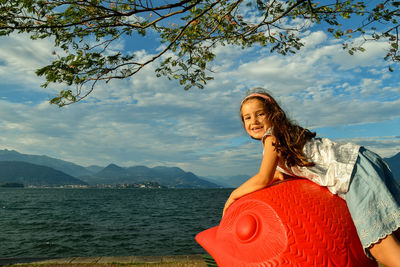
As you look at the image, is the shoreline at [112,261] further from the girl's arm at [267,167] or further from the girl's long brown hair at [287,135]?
the girl's long brown hair at [287,135]

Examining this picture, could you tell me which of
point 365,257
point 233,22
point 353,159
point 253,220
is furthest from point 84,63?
point 365,257

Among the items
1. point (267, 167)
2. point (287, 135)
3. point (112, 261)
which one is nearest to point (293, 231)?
point (267, 167)

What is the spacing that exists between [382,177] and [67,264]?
6.95 m

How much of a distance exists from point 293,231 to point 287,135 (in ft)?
3.26

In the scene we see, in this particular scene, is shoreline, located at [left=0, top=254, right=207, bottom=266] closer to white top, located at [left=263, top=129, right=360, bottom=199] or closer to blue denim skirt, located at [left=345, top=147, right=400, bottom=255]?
white top, located at [left=263, top=129, right=360, bottom=199]

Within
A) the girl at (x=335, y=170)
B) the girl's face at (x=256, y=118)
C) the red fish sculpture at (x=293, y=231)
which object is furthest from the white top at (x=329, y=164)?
the girl's face at (x=256, y=118)

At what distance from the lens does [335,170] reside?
2.73 m

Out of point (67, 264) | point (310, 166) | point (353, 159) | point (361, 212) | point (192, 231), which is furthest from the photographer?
point (192, 231)

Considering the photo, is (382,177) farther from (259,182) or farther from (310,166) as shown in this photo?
(259,182)

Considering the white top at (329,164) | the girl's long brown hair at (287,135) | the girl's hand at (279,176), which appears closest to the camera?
the white top at (329,164)

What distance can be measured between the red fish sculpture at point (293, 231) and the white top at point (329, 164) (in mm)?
107

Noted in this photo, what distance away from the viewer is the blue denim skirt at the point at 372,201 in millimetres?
2359

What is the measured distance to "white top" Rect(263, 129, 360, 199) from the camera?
106 inches

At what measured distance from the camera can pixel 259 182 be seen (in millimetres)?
2996
